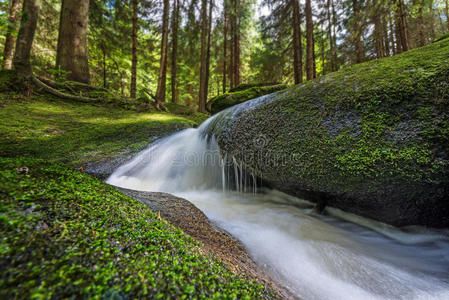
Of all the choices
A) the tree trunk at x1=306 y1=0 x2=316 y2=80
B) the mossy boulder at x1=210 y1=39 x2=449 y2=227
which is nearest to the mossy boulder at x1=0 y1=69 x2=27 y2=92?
the mossy boulder at x1=210 y1=39 x2=449 y2=227

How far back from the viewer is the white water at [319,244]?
1.55 metres

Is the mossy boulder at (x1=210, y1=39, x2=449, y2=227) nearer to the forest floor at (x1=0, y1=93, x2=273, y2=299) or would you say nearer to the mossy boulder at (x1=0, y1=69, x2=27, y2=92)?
the forest floor at (x1=0, y1=93, x2=273, y2=299)

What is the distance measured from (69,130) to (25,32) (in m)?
3.21

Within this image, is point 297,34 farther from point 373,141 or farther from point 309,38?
point 373,141

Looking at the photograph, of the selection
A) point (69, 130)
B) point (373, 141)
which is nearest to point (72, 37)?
point (69, 130)

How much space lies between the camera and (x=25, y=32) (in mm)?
5047

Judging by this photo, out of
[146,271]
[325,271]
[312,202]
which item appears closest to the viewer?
[146,271]

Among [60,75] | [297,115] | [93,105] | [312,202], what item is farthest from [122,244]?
[60,75]

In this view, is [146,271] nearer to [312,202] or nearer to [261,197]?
[312,202]

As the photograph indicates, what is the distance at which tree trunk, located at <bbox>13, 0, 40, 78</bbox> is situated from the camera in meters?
4.93

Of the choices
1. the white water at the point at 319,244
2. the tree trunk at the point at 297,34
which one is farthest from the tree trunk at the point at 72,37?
the tree trunk at the point at 297,34

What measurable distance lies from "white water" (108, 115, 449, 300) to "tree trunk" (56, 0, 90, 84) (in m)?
6.57

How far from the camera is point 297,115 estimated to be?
2928mm

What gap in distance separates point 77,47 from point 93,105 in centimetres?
263
